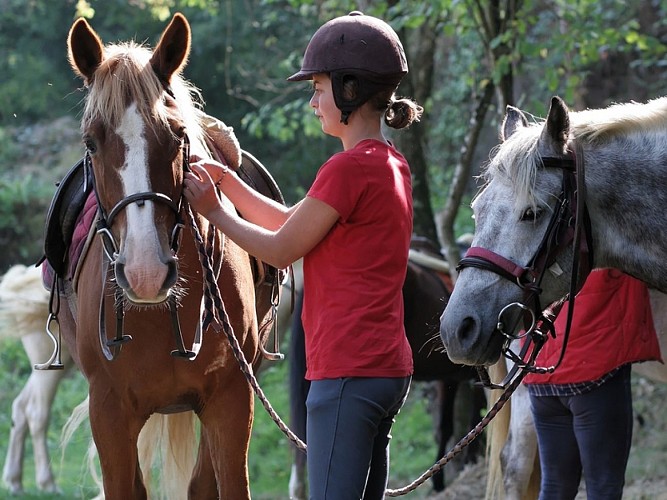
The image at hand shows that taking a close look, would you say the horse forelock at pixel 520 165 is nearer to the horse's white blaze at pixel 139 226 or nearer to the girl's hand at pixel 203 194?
the girl's hand at pixel 203 194

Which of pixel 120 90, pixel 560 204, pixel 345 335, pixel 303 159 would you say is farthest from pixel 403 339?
pixel 303 159

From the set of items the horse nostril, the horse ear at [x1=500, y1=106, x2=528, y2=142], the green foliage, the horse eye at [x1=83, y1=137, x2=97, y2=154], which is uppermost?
the green foliage

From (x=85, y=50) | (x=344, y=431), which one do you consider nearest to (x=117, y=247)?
(x=85, y=50)

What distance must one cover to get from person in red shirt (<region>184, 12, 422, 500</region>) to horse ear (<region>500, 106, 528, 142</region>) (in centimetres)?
61

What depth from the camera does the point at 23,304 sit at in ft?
22.7

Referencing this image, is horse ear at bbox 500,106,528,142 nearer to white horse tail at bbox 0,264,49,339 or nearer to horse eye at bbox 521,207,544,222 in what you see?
horse eye at bbox 521,207,544,222

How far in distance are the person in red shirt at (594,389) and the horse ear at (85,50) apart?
6.14ft

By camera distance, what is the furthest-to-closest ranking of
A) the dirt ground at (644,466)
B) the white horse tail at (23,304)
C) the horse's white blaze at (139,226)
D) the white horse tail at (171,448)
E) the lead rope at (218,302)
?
1. the white horse tail at (23,304)
2. the dirt ground at (644,466)
3. the white horse tail at (171,448)
4. the lead rope at (218,302)
5. the horse's white blaze at (139,226)

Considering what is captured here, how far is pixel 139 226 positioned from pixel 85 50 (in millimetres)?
665

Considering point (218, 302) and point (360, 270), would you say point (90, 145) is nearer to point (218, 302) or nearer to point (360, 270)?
point (218, 302)

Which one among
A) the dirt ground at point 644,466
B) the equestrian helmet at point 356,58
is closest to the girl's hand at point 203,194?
the equestrian helmet at point 356,58

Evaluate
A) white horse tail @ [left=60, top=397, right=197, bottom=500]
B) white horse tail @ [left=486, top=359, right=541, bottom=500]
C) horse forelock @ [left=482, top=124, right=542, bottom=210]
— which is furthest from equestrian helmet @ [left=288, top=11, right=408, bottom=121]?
white horse tail @ [left=486, top=359, right=541, bottom=500]

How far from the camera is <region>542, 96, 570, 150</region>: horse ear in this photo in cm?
270

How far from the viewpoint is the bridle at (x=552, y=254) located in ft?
8.95
